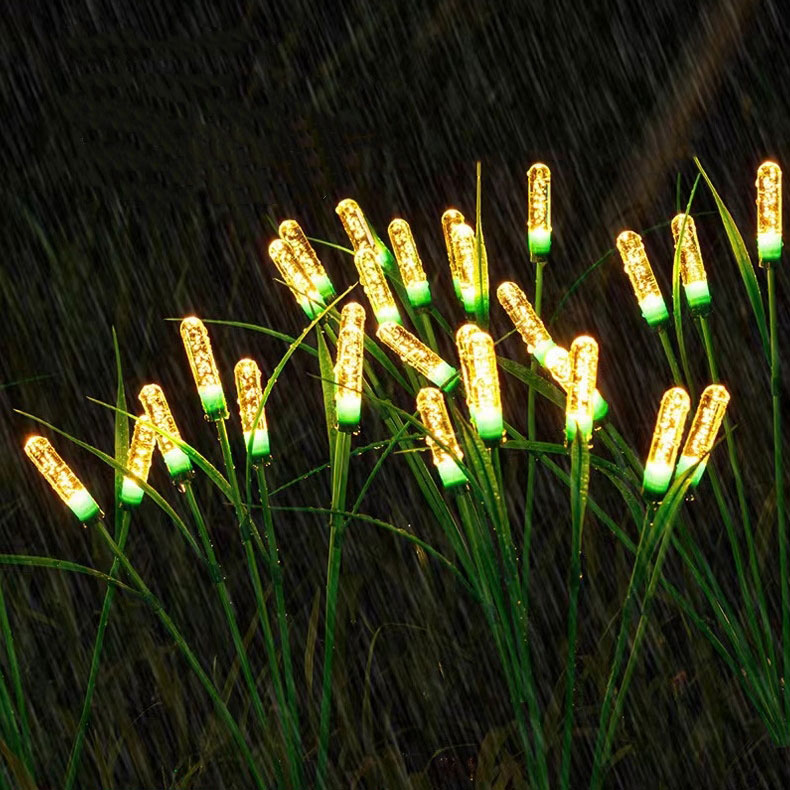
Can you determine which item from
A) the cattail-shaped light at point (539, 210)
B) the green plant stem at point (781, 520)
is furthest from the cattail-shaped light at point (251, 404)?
the green plant stem at point (781, 520)

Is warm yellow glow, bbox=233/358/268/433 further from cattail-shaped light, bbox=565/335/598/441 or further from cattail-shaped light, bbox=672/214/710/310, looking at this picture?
cattail-shaped light, bbox=672/214/710/310

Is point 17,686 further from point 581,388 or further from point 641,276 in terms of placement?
point 641,276

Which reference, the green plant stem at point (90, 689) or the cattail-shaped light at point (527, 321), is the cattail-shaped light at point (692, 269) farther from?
the green plant stem at point (90, 689)

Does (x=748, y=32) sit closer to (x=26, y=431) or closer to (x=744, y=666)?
(x=744, y=666)

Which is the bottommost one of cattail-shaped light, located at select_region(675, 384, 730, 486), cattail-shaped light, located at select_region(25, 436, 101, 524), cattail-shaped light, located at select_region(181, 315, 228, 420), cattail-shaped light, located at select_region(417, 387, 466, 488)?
cattail-shaped light, located at select_region(675, 384, 730, 486)

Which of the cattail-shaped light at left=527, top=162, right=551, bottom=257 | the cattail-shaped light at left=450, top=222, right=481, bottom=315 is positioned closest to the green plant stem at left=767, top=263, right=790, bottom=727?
the cattail-shaped light at left=527, top=162, right=551, bottom=257

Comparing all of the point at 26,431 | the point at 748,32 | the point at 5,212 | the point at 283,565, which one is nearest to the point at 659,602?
the point at 283,565
